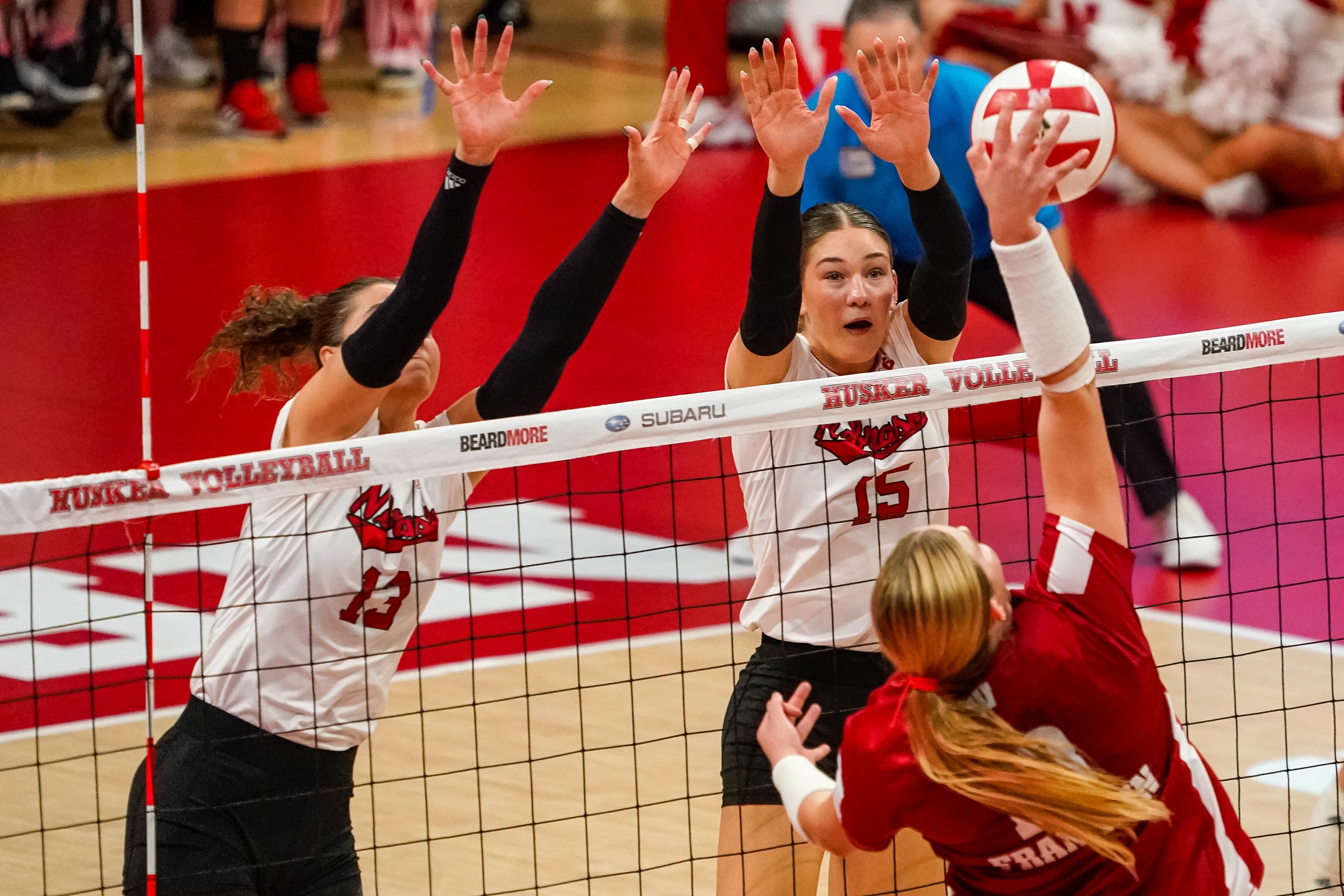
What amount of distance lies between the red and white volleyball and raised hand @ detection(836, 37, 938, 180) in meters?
1.86

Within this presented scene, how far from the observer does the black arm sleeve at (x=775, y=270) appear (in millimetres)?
3477

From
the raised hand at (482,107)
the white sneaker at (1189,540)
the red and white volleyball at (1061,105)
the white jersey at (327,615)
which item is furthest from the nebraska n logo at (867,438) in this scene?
the white sneaker at (1189,540)

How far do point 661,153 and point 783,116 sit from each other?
265 millimetres

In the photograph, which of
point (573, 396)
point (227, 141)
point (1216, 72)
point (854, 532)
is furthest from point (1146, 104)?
point (854, 532)

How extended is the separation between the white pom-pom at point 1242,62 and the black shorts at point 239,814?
857cm

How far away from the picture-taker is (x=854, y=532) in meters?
3.63

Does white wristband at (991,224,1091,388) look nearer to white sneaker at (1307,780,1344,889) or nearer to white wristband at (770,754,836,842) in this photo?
white wristband at (770,754,836,842)

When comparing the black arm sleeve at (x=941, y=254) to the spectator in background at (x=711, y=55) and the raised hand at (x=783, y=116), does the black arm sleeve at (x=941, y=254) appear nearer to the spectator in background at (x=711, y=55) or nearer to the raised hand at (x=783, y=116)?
the raised hand at (x=783, y=116)

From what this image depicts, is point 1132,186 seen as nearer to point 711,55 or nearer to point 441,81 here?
point 711,55

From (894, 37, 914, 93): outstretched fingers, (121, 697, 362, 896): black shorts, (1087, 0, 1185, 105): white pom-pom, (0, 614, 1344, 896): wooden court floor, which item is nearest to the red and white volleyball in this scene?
(0, 614, 1344, 896): wooden court floor

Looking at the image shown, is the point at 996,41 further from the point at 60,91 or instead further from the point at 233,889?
the point at 233,889

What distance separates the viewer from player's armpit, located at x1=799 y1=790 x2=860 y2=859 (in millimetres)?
2627

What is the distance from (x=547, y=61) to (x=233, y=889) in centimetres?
1189

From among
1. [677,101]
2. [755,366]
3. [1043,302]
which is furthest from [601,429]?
[1043,302]
